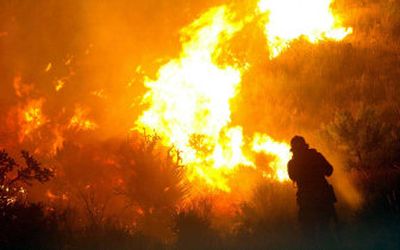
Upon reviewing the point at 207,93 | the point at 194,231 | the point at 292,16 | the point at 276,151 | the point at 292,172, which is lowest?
the point at 194,231

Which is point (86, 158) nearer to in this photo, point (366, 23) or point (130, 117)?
point (130, 117)

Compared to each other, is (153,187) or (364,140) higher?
(364,140)

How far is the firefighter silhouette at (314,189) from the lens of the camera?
8.05 m

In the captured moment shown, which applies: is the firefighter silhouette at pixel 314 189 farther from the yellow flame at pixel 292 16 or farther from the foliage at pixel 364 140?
the yellow flame at pixel 292 16

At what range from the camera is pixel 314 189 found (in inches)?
317

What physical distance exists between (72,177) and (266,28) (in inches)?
238

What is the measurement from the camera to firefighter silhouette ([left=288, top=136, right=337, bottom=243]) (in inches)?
317

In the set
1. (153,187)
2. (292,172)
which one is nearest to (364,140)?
(292,172)

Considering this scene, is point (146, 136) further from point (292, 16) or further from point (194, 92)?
point (292, 16)

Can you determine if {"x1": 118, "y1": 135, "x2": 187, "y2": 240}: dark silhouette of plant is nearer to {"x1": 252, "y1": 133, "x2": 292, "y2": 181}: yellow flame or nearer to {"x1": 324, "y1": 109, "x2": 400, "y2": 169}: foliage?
{"x1": 252, "y1": 133, "x2": 292, "y2": 181}: yellow flame

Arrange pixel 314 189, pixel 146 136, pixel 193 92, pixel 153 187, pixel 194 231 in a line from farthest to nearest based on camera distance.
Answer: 1. pixel 193 92
2. pixel 146 136
3. pixel 153 187
4. pixel 194 231
5. pixel 314 189

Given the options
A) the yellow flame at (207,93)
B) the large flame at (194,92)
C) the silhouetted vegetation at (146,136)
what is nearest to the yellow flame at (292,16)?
the yellow flame at (207,93)

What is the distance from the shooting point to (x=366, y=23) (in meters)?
18.3

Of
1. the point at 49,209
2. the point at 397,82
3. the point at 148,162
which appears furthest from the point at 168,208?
the point at 397,82
